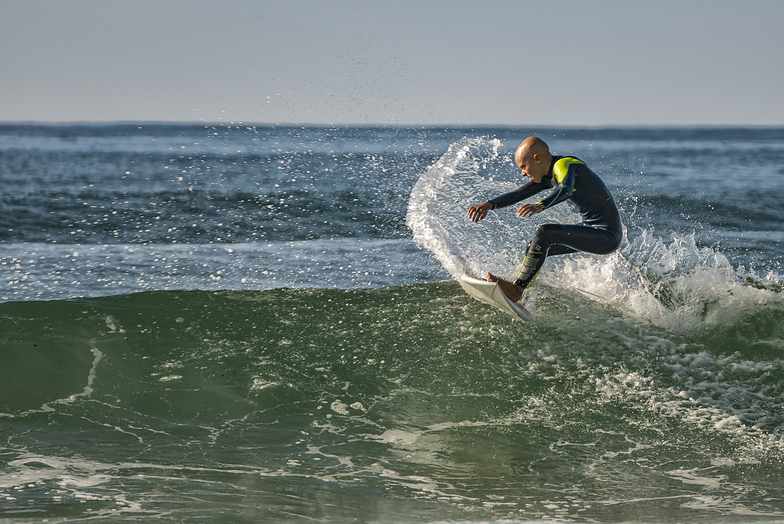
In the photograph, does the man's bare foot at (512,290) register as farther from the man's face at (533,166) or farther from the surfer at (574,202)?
the man's face at (533,166)

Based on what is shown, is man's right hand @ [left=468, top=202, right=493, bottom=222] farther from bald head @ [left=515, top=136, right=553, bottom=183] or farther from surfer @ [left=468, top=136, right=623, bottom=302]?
bald head @ [left=515, top=136, right=553, bottom=183]

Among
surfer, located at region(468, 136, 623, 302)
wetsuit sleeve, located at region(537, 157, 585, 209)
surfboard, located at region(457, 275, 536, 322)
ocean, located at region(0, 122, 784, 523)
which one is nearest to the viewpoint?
ocean, located at region(0, 122, 784, 523)

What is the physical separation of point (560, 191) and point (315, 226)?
8593 mm

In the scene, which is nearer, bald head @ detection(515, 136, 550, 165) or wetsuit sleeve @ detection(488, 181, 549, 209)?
bald head @ detection(515, 136, 550, 165)

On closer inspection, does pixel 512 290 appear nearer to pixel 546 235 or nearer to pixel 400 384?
pixel 546 235

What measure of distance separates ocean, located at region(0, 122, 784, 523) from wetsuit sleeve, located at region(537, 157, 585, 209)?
1170mm

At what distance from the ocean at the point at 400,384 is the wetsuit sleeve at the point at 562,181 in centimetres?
117

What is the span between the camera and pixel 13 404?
4988 mm

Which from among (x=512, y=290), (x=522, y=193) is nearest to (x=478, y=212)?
(x=522, y=193)

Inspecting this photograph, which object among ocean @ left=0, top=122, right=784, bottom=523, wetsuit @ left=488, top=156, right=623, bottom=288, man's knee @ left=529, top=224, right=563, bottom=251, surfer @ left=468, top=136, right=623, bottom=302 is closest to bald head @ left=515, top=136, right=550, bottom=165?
Answer: surfer @ left=468, top=136, right=623, bottom=302

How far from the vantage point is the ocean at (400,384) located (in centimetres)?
369

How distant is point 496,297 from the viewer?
590cm

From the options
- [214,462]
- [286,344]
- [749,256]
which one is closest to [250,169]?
[749,256]

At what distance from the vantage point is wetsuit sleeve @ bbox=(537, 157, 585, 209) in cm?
539
